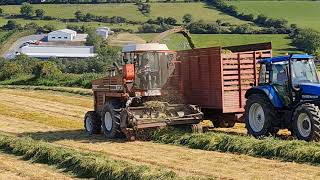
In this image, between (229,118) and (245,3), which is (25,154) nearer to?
(229,118)

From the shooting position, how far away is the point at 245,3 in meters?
86.8

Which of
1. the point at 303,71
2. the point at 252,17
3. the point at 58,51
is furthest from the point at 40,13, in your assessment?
the point at 303,71

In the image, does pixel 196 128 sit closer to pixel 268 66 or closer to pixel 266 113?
pixel 266 113

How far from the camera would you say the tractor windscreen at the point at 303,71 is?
13.3m

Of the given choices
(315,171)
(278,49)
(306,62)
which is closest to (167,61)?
(306,62)

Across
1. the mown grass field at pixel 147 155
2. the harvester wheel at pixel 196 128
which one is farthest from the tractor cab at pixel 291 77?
the harvester wheel at pixel 196 128

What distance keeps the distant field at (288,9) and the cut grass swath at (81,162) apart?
2544 inches

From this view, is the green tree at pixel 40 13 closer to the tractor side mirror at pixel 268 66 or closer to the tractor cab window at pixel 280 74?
the tractor side mirror at pixel 268 66

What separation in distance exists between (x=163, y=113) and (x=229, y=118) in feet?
5.73

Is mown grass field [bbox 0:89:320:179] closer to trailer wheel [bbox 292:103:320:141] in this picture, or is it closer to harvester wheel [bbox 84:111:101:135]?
harvester wheel [bbox 84:111:101:135]

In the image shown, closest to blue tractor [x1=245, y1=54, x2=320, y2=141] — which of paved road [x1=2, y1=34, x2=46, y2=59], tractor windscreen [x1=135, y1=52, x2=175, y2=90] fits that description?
tractor windscreen [x1=135, y1=52, x2=175, y2=90]

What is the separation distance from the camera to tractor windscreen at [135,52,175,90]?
51.3ft

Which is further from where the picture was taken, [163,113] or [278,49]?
[278,49]

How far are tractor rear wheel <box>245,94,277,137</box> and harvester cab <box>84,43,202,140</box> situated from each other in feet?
4.77
